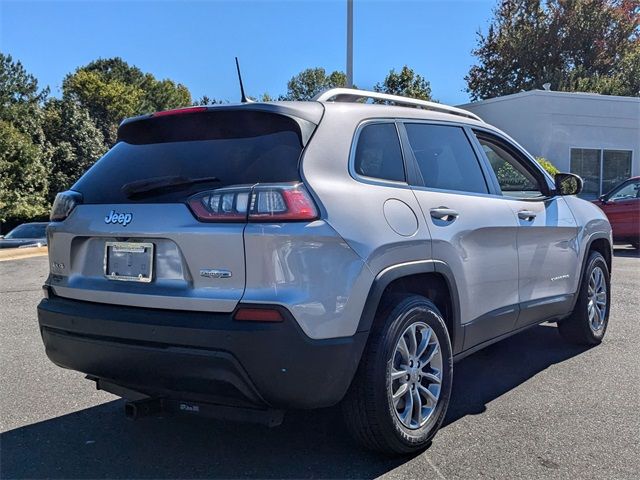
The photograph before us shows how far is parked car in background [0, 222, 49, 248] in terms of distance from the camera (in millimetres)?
15438

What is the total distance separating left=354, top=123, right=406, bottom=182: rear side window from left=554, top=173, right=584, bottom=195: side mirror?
2100 millimetres

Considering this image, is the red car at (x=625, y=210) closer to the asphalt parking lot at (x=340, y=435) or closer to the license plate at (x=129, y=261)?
the asphalt parking lot at (x=340, y=435)

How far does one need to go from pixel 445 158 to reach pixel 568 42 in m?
31.6

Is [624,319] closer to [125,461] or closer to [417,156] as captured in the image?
[417,156]

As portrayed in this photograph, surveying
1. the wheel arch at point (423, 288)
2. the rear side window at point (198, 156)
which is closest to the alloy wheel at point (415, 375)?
the wheel arch at point (423, 288)

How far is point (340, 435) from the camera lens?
3.64 meters

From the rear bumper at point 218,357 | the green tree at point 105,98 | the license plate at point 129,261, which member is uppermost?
the green tree at point 105,98

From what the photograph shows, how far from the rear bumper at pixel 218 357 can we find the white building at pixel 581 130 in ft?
56.8

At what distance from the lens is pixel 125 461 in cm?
330

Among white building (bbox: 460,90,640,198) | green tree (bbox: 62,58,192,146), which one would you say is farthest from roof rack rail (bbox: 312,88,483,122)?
green tree (bbox: 62,58,192,146)

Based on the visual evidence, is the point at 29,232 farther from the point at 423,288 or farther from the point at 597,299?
the point at 423,288

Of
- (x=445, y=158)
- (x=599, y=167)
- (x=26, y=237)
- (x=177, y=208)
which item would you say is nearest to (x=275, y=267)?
(x=177, y=208)

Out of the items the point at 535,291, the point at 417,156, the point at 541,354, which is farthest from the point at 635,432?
the point at 417,156

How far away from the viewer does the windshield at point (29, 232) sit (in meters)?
16.6
